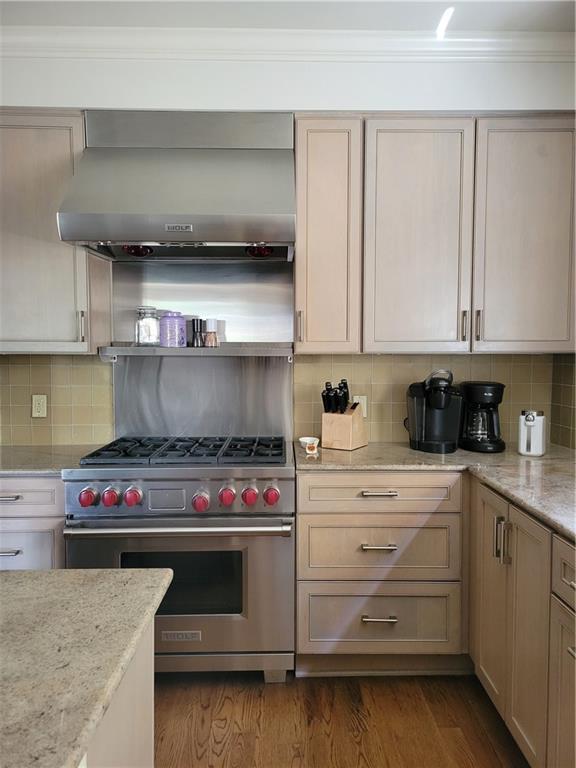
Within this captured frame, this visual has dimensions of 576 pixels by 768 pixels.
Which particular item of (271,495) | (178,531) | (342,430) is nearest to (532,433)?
(342,430)

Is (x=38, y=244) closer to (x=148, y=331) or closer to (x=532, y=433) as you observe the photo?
(x=148, y=331)

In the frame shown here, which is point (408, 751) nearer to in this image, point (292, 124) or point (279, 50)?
point (292, 124)

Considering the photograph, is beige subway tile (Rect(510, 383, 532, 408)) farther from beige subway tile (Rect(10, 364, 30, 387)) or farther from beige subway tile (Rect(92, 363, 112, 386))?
beige subway tile (Rect(10, 364, 30, 387))

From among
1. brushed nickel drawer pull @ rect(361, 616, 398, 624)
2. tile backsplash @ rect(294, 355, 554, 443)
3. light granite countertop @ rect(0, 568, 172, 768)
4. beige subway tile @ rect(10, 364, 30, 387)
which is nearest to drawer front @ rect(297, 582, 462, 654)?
brushed nickel drawer pull @ rect(361, 616, 398, 624)

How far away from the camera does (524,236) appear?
2459 millimetres

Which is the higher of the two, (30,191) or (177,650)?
(30,191)

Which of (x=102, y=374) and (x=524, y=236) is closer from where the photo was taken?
(x=524, y=236)

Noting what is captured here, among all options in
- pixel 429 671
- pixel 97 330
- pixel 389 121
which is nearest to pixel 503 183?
pixel 389 121

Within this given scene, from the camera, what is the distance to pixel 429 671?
2.38 m

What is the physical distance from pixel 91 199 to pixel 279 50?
1.05m

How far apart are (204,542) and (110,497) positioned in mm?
422

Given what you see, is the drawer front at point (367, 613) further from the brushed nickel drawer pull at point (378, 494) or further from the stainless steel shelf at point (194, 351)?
the stainless steel shelf at point (194, 351)

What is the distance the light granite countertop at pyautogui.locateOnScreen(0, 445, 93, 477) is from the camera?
2.27 m

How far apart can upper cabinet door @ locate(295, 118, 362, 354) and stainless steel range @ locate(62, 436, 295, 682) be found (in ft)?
2.07
